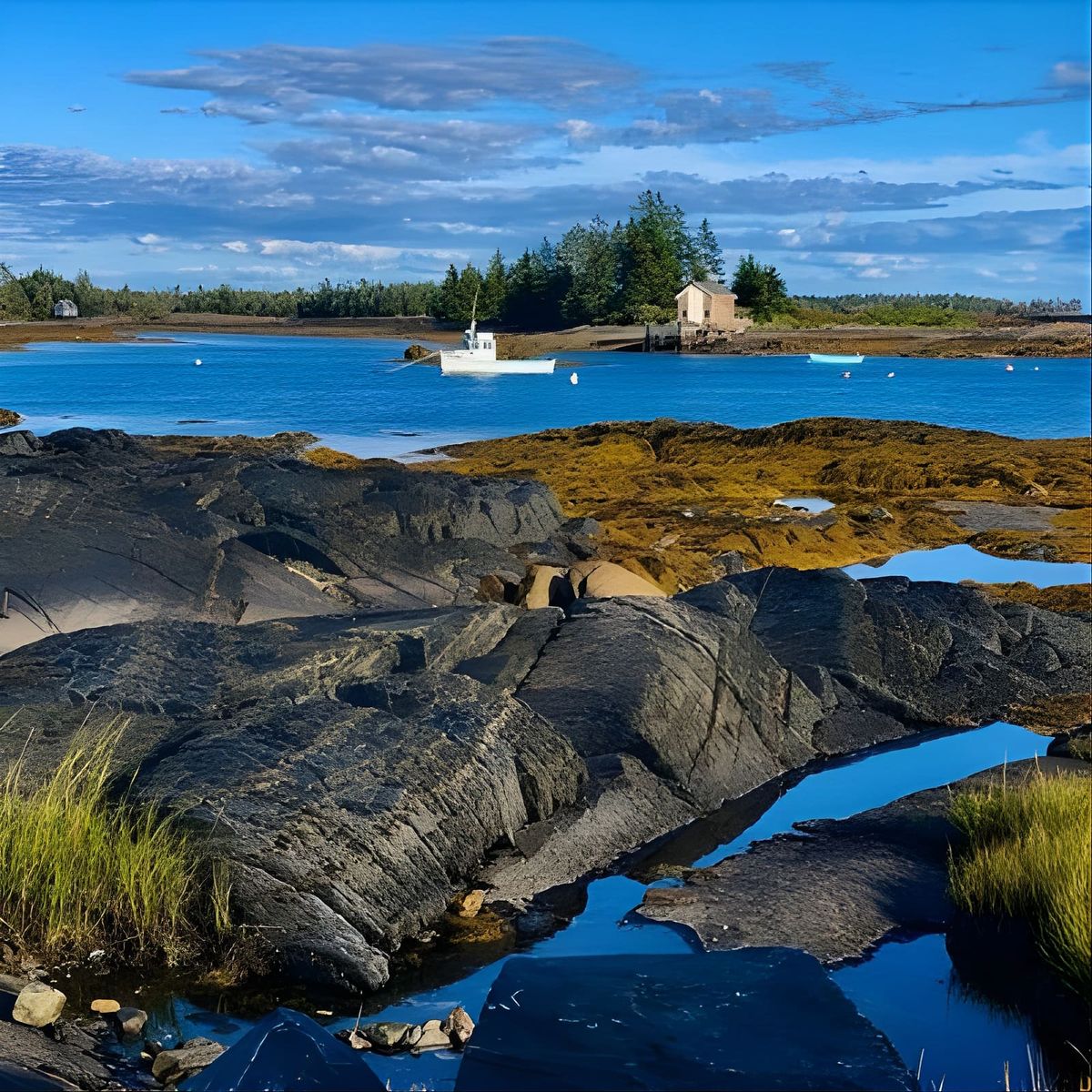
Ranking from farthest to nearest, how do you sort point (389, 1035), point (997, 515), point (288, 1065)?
point (997, 515) < point (389, 1035) < point (288, 1065)

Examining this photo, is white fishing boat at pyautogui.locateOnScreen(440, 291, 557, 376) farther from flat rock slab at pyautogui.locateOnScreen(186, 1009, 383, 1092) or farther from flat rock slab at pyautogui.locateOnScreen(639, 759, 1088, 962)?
flat rock slab at pyautogui.locateOnScreen(186, 1009, 383, 1092)

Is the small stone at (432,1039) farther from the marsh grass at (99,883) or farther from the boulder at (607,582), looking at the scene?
the boulder at (607,582)

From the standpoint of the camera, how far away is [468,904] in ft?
26.4

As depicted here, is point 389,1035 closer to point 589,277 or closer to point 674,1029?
point 674,1029

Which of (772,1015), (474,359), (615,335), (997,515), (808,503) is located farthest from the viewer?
(615,335)

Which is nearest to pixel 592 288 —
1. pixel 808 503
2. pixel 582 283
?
pixel 582 283

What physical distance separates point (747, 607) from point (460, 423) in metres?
28.4

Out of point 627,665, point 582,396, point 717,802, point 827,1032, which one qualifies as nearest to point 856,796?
point 717,802

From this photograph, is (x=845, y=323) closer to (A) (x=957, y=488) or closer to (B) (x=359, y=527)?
(A) (x=957, y=488)

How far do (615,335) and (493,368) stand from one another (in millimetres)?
32901

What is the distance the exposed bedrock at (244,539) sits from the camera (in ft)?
39.2

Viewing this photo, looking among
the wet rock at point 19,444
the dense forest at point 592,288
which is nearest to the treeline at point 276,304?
the dense forest at point 592,288

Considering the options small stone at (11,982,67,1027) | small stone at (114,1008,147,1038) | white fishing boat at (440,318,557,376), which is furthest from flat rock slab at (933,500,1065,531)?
white fishing boat at (440,318,557,376)

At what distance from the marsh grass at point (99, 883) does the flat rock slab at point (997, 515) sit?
1798 cm
